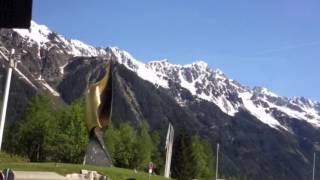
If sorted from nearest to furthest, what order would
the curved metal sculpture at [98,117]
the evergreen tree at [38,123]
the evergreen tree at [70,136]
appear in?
the curved metal sculpture at [98,117] < the evergreen tree at [70,136] < the evergreen tree at [38,123]

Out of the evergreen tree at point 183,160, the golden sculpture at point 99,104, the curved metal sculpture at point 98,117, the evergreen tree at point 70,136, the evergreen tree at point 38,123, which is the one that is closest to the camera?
the curved metal sculpture at point 98,117

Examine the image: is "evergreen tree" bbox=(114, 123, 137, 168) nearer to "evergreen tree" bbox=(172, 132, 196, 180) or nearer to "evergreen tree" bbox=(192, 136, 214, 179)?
"evergreen tree" bbox=(172, 132, 196, 180)

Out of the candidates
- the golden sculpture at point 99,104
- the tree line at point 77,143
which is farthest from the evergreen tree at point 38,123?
the golden sculpture at point 99,104

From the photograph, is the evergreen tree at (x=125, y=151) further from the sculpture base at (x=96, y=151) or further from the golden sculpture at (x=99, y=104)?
the golden sculpture at (x=99, y=104)

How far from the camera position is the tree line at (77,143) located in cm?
9512

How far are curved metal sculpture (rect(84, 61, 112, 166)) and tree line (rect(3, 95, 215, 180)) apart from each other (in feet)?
48.3

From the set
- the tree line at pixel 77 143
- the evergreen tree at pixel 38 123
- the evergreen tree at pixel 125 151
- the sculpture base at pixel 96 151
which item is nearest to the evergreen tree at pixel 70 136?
the tree line at pixel 77 143

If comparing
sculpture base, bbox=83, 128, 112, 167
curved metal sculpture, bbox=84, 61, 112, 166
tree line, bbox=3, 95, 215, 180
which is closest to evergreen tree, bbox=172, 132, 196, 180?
tree line, bbox=3, 95, 215, 180

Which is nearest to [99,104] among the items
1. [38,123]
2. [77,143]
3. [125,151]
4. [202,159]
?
[77,143]

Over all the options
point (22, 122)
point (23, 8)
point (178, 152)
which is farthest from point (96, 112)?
point (23, 8)

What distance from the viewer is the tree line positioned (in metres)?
95.1

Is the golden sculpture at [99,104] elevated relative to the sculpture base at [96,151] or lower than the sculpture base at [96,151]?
elevated

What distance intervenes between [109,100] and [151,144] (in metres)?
36.8

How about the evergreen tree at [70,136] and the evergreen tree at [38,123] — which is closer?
the evergreen tree at [70,136]
